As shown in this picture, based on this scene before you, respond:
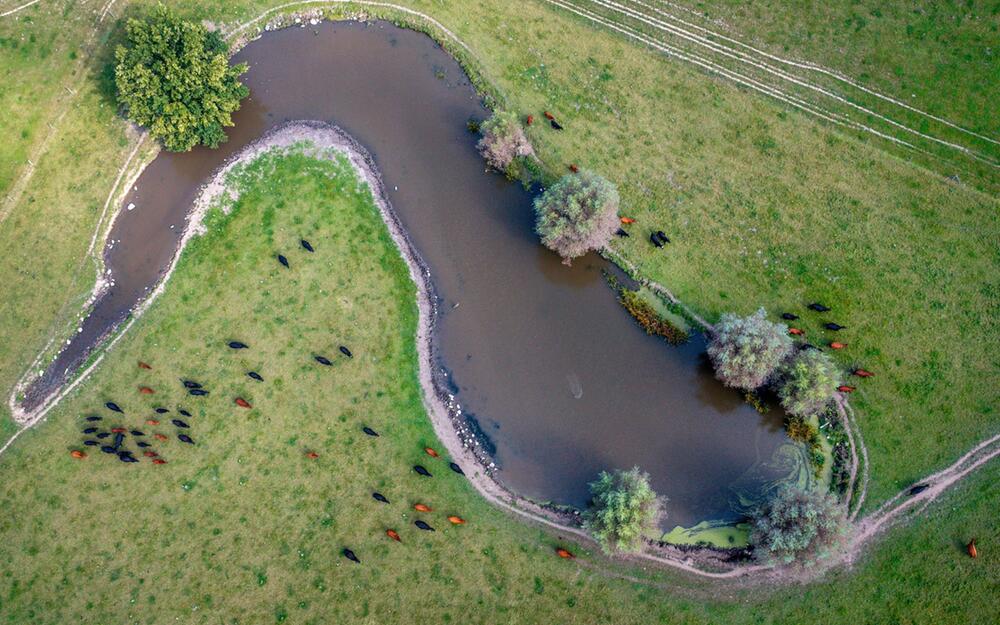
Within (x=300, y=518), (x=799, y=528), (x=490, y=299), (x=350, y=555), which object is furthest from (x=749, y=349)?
(x=300, y=518)

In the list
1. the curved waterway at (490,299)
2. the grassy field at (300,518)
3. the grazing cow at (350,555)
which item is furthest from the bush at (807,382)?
the grazing cow at (350,555)

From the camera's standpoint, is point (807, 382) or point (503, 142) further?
point (503, 142)

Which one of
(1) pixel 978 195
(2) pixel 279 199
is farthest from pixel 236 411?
(1) pixel 978 195

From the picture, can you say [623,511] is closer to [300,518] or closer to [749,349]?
[749,349]

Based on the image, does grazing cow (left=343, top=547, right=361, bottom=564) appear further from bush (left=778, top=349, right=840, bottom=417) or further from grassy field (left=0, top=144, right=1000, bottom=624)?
bush (left=778, top=349, right=840, bottom=417)

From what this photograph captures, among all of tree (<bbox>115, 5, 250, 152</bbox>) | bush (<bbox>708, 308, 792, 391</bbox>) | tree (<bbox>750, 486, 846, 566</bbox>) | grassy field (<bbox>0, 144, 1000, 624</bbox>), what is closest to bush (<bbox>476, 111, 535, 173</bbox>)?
grassy field (<bbox>0, 144, 1000, 624</bbox>)

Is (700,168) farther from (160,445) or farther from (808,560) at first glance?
(160,445)

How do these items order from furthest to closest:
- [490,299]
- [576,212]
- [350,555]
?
[490,299], [576,212], [350,555]
